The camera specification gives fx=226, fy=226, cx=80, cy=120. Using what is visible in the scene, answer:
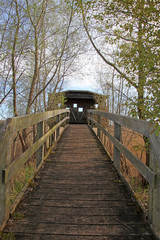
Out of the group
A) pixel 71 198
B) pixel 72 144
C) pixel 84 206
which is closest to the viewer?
pixel 84 206

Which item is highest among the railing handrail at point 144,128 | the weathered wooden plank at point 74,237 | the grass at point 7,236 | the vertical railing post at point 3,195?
the railing handrail at point 144,128

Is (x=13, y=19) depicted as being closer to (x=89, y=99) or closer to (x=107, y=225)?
(x=107, y=225)

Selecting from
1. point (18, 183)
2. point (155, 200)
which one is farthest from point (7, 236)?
point (18, 183)

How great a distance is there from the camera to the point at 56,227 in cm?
253

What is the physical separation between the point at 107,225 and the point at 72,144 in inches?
189

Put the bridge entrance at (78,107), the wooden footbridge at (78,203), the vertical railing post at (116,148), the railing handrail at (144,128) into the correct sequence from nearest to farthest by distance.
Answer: the railing handrail at (144,128) < the wooden footbridge at (78,203) < the vertical railing post at (116,148) < the bridge entrance at (78,107)

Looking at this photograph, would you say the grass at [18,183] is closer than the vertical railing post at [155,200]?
No

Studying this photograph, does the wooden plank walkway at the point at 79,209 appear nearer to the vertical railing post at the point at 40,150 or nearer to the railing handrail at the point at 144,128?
the vertical railing post at the point at 40,150

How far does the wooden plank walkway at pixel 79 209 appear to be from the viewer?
7.96 feet

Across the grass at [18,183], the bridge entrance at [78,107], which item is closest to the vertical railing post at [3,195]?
the grass at [18,183]

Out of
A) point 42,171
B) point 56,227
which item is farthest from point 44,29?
point 56,227

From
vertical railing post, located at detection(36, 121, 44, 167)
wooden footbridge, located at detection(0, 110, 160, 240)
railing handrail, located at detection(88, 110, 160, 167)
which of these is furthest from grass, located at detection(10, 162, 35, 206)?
railing handrail, located at detection(88, 110, 160, 167)

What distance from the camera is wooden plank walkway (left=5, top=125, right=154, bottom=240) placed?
7.96 ft

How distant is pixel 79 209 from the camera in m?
2.94
